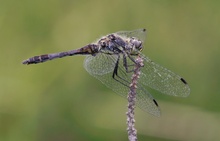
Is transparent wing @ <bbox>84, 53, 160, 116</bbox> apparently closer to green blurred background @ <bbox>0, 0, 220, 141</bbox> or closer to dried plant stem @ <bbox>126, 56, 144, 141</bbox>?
dried plant stem @ <bbox>126, 56, 144, 141</bbox>

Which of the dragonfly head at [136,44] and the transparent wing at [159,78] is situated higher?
the dragonfly head at [136,44]

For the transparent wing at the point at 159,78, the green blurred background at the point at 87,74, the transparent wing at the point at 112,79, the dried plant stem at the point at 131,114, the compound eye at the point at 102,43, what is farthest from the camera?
the green blurred background at the point at 87,74

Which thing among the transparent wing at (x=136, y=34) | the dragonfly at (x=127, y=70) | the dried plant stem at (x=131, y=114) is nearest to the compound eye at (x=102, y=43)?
the dragonfly at (x=127, y=70)

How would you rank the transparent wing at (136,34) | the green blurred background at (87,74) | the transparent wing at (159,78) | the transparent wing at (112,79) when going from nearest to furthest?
the transparent wing at (112,79) → the transparent wing at (159,78) → the transparent wing at (136,34) → the green blurred background at (87,74)

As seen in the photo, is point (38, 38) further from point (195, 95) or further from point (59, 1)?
point (195, 95)

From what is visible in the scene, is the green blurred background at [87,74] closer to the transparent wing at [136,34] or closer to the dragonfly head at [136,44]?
the transparent wing at [136,34]

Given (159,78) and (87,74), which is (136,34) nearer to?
(159,78)

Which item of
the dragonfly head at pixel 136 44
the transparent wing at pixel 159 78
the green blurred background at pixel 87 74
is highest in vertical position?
the dragonfly head at pixel 136 44

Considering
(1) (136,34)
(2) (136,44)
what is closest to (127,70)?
(2) (136,44)
